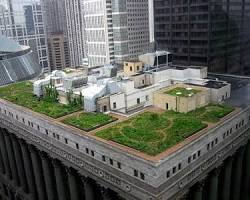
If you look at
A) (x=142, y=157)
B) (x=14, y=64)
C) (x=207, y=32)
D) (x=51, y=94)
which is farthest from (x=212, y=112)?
(x=14, y=64)

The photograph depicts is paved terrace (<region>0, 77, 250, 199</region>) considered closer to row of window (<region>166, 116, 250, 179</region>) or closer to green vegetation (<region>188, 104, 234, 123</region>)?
row of window (<region>166, 116, 250, 179</region>)

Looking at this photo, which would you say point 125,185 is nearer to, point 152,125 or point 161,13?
point 152,125

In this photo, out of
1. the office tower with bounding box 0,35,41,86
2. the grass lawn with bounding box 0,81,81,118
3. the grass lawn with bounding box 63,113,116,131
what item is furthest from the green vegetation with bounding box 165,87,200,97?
the office tower with bounding box 0,35,41,86

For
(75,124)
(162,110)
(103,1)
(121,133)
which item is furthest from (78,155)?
(103,1)

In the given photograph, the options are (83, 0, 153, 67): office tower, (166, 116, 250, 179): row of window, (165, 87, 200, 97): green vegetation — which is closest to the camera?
(166, 116, 250, 179): row of window

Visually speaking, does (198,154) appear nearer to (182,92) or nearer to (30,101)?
(182,92)

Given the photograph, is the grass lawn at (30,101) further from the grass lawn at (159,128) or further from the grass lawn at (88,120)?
the grass lawn at (159,128)

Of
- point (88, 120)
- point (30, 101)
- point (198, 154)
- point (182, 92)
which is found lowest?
point (198, 154)
